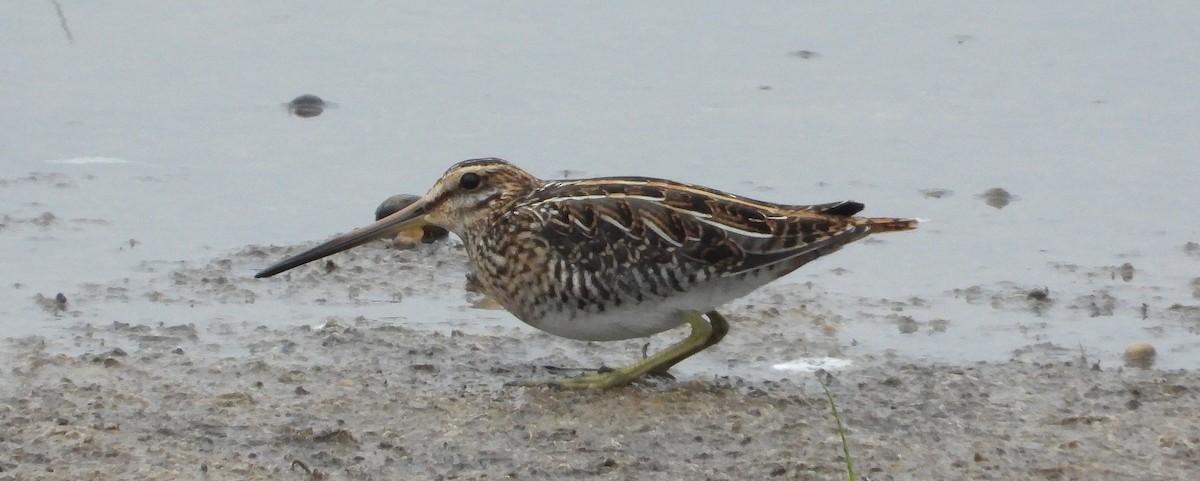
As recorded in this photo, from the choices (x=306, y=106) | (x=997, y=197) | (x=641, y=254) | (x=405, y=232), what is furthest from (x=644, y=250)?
(x=306, y=106)

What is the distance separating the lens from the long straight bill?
672 centimetres

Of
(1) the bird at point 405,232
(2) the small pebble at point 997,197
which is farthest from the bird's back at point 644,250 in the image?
(2) the small pebble at point 997,197

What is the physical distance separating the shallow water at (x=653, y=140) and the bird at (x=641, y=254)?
503mm

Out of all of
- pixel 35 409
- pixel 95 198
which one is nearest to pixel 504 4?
pixel 95 198

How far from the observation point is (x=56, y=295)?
7.02m

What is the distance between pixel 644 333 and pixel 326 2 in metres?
5.13

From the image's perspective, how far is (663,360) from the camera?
6262 millimetres

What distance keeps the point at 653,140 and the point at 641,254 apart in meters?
2.91

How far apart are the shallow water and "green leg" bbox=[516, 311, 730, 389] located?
0.28 m

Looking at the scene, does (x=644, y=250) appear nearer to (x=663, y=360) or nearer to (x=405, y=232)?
(x=663, y=360)

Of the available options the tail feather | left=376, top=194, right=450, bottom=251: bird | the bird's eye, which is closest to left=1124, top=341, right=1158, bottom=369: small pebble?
the tail feather

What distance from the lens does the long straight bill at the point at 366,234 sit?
6.72 meters

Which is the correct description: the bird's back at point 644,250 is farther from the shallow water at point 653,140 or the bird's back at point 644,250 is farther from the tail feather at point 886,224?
the shallow water at point 653,140

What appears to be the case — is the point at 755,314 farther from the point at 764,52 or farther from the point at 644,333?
the point at 764,52
